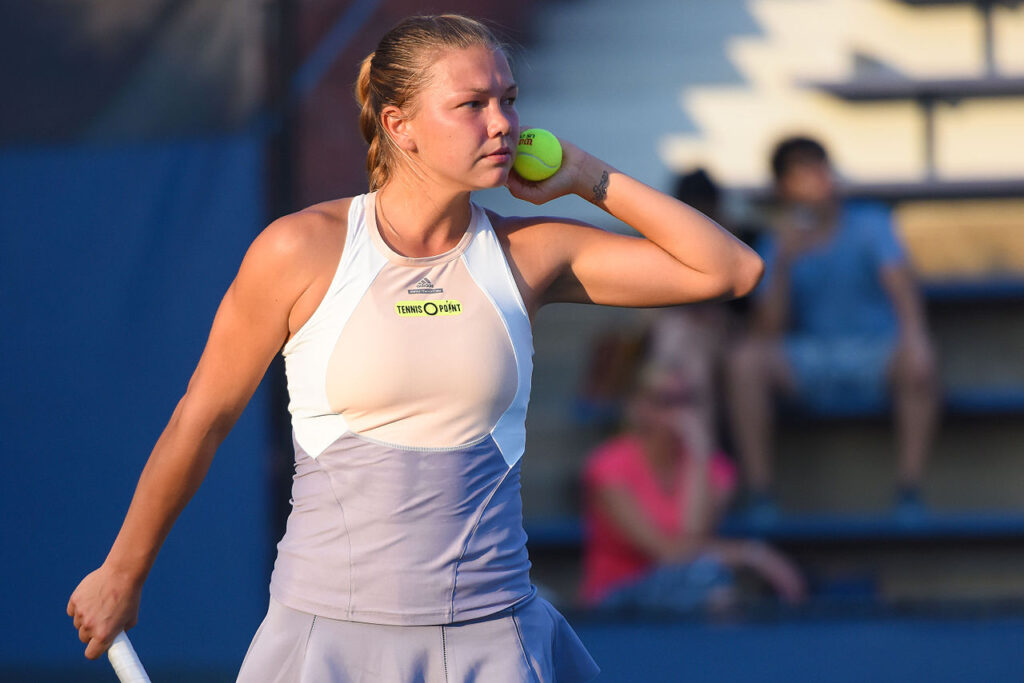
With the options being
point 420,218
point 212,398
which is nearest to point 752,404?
point 420,218

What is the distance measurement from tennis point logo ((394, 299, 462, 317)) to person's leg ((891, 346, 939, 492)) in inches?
95.9

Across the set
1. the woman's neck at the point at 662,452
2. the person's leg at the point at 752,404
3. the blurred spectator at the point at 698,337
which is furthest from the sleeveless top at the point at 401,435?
the person's leg at the point at 752,404

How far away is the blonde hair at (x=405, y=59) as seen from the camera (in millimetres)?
1520

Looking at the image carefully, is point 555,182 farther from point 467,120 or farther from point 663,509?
point 663,509

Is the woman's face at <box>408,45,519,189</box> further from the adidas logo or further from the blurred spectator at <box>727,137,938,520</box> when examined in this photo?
the blurred spectator at <box>727,137,938,520</box>

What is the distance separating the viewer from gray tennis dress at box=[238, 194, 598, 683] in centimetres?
147

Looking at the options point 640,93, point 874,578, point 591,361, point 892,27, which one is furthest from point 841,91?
point 874,578

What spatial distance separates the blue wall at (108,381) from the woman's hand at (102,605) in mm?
1359

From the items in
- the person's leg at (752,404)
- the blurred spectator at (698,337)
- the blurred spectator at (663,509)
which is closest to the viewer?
the blurred spectator at (663,509)

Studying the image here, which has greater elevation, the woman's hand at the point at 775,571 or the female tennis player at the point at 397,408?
the female tennis player at the point at 397,408

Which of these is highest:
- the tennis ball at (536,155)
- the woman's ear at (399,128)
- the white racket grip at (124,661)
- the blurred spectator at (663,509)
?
the woman's ear at (399,128)

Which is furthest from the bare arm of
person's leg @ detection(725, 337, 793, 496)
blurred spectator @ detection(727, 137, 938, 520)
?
person's leg @ detection(725, 337, 793, 496)

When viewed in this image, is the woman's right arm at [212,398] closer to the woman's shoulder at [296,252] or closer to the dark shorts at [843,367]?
the woman's shoulder at [296,252]

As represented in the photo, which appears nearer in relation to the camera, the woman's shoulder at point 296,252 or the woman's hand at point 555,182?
the woman's shoulder at point 296,252
